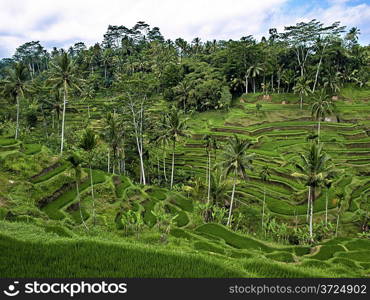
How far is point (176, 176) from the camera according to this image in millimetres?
46344

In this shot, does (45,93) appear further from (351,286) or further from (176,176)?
(351,286)

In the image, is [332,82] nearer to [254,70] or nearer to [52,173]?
[254,70]

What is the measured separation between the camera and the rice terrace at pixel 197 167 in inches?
389

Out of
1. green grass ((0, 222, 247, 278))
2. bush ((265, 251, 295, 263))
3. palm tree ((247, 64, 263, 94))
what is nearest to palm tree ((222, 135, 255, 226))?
bush ((265, 251, 295, 263))

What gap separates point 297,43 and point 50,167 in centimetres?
5857

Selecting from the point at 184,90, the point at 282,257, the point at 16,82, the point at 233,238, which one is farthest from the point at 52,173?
the point at 184,90

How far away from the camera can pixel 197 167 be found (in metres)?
48.0

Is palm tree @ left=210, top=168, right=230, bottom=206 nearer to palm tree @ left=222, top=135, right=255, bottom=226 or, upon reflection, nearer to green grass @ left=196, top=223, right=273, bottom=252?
palm tree @ left=222, top=135, right=255, bottom=226

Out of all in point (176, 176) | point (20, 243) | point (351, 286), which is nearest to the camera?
point (351, 286)

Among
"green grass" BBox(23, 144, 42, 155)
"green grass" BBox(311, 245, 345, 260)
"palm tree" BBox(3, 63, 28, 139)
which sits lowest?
"green grass" BBox(311, 245, 345, 260)

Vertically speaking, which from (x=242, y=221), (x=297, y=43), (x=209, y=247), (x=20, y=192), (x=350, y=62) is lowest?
(x=242, y=221)

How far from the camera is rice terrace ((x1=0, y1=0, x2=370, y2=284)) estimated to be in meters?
9.88

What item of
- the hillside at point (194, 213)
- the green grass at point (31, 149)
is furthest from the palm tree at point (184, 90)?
the green grass at point (31, 149)

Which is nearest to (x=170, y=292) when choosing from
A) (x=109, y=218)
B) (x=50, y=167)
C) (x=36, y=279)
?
(x=36, y=279)
